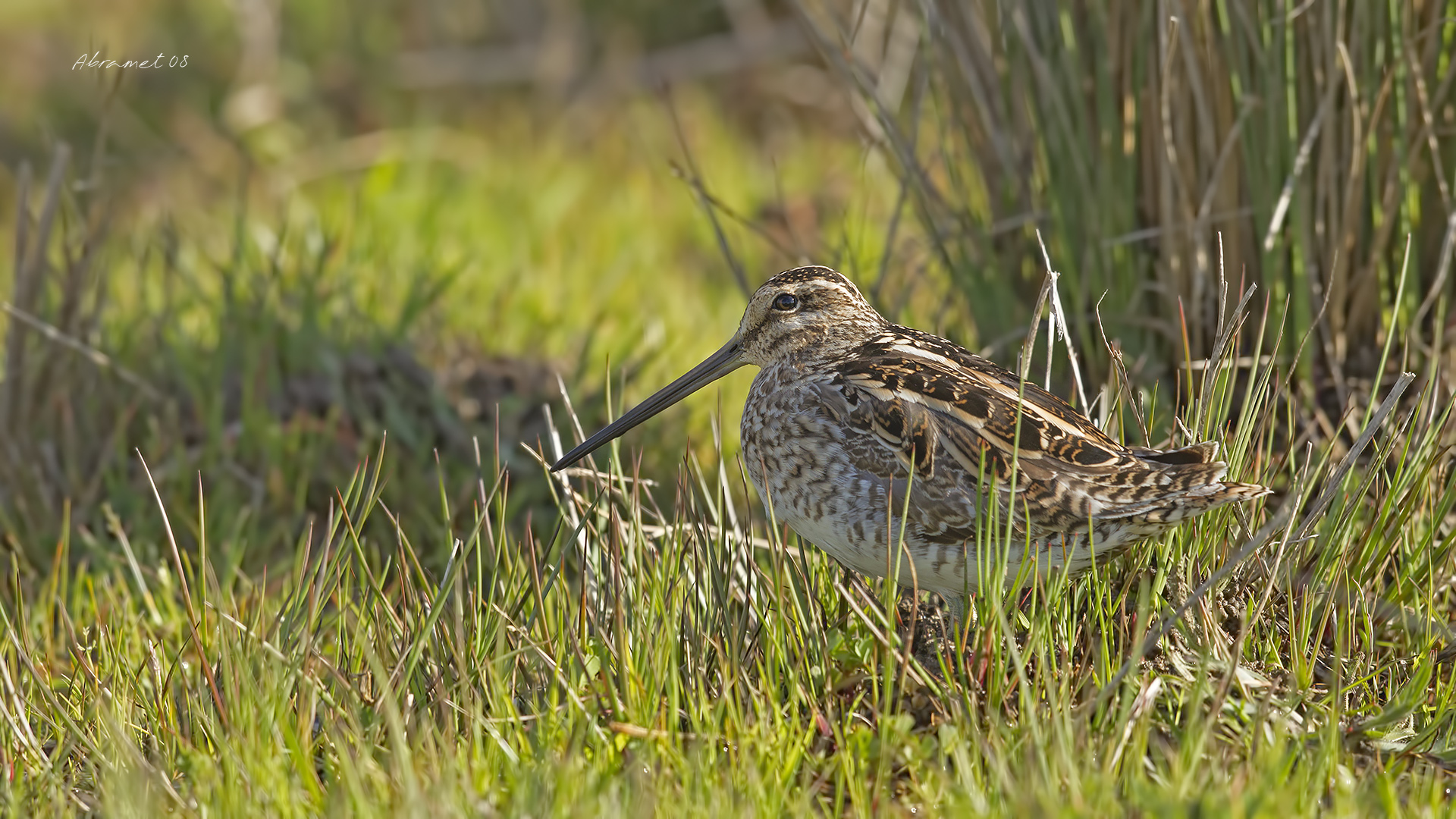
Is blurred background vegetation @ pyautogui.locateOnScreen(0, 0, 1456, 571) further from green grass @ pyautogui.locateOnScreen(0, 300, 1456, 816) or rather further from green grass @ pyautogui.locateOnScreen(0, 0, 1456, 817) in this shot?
green grass @ pyautogui.locateOnScreen(0, 300, 1456, 816)

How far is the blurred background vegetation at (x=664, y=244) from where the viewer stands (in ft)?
13.2

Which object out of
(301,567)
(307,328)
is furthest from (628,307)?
(301,567)

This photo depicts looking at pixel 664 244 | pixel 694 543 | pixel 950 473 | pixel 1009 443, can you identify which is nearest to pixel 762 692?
pixel 694 543

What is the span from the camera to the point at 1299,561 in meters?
3.34

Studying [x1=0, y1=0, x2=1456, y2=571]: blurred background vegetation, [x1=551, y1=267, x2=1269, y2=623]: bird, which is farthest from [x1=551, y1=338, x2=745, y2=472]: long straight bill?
[x1=0, y1=0, x2=1456, y2=571]: blurred background vegetation

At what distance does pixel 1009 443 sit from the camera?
3.23m

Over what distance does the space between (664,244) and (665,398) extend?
10.6 ft

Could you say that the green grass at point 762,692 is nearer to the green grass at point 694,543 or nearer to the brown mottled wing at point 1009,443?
the green grass at point 694,543

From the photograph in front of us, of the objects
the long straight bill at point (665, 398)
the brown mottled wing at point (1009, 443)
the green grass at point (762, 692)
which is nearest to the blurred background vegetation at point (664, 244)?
the long straight bill at point (665, 398)

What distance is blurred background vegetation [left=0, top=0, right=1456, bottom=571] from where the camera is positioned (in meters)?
4.01

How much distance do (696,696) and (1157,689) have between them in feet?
2.89

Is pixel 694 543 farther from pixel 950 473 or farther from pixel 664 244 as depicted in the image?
pixel 664 244

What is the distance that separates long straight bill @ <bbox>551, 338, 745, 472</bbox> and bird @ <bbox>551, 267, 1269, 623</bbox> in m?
0.01

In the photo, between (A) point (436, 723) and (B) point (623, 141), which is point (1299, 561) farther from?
(B) point (623, 141)
